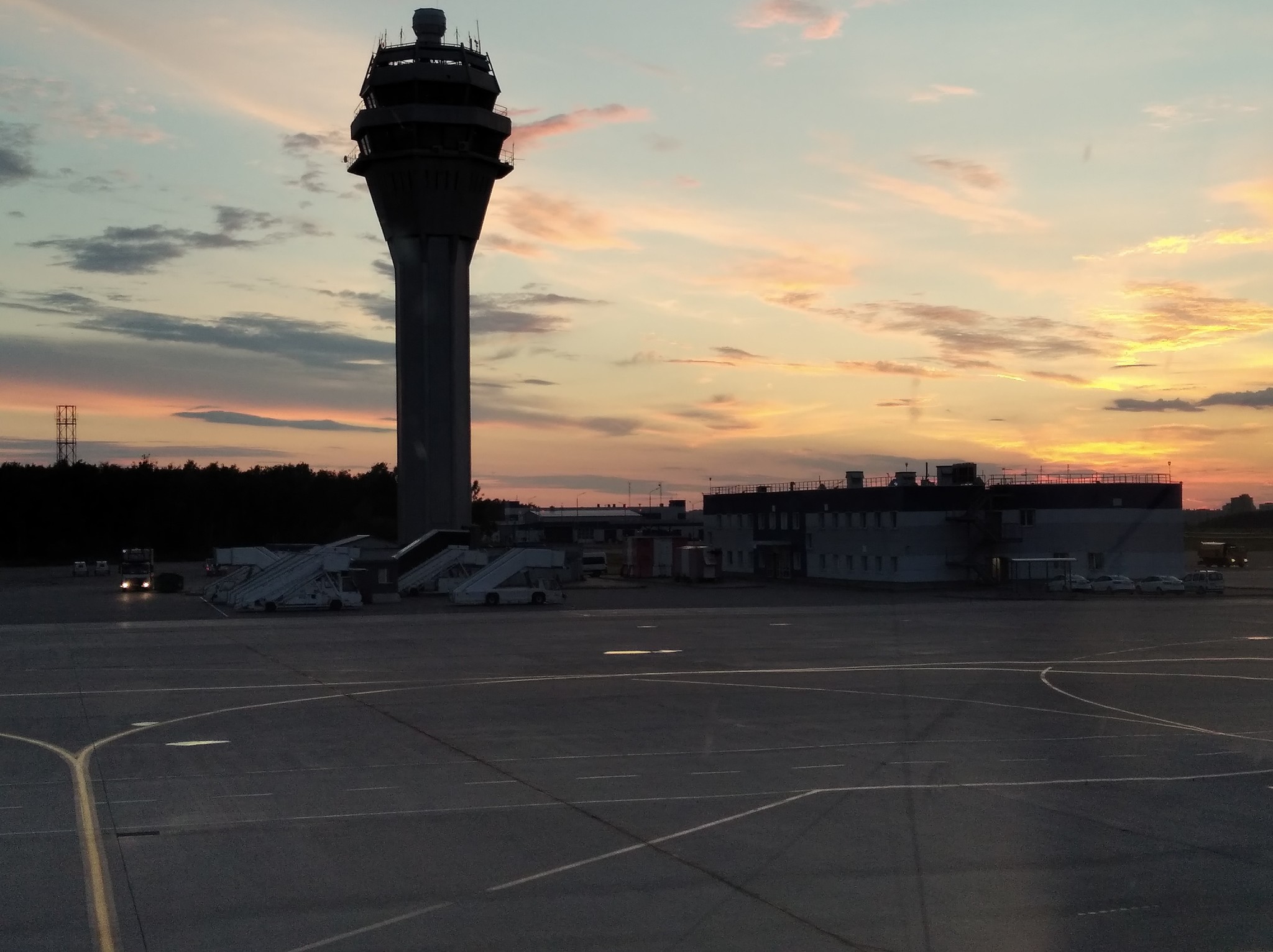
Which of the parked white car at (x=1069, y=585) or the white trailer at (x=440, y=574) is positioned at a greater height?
the white trailer at (x=440, y=574)

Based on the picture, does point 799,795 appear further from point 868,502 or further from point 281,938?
point 868,502

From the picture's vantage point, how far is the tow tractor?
9225 cm

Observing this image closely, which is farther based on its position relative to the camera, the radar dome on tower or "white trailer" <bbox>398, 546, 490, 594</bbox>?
the radar dome on tower

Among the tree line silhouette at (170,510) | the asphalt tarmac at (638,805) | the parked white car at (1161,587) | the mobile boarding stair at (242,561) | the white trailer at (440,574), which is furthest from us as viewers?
the tree line silhouette at (170,510)

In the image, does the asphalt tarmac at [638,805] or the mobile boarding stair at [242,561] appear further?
the mobile boarding stair at [242,561]

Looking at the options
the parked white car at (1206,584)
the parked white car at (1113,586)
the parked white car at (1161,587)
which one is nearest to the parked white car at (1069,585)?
the parked white car at (1113,586)

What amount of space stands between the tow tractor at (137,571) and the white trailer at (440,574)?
20.2 meters

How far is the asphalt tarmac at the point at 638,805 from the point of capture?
41.7 ft

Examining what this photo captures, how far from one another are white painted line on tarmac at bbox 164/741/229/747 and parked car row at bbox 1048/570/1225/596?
66.9 metres

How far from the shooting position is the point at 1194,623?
54.5m

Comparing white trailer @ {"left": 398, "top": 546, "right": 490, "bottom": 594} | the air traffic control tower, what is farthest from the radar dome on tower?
white trailer @ {"left": 398, "top": 546, "right": 490, "bottom": 594}

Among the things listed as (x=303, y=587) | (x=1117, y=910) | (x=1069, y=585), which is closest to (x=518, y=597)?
(x=303, y=587)

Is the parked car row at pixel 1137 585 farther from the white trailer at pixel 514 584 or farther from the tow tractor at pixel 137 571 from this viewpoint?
the tow tractor at pixel 137 571

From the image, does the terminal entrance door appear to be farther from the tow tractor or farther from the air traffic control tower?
the tow tractor
